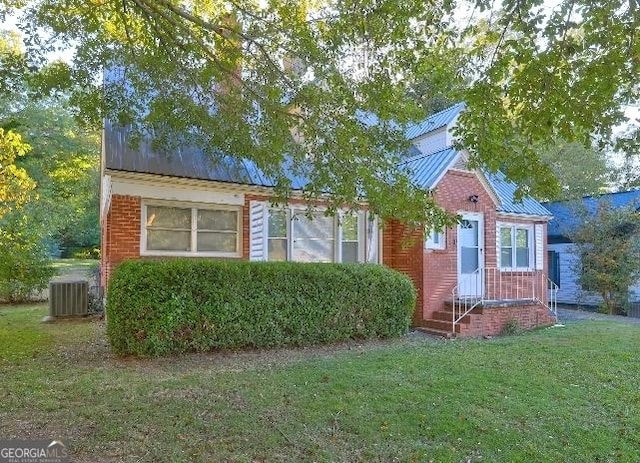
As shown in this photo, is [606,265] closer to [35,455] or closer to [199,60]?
[199,60]

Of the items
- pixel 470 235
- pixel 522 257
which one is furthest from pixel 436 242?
pixel 522 257

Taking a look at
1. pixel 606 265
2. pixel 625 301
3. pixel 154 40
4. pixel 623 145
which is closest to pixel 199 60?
pixel 154 40

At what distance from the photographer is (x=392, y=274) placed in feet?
34.3

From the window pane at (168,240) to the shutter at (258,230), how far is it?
143 cm

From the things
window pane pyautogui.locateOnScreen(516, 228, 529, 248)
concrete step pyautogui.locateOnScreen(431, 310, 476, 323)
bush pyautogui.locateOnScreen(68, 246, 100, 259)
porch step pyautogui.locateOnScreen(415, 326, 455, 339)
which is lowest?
porch step pyautogui.locateOnScreen(415, 326, 455, 339)

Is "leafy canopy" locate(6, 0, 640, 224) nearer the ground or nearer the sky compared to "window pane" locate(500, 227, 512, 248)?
nearer the sky

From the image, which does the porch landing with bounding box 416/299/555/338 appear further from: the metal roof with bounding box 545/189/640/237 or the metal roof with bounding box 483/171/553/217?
A: the metal roof with bounding box 545/189/640/237

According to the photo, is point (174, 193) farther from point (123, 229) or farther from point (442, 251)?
point (442, 251)

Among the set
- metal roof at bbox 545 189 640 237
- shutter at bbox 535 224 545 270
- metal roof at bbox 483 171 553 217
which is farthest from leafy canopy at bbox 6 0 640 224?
metal roof at bbox 545 189 640 237

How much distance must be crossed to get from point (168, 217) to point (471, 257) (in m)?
8.10

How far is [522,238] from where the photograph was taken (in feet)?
47.1

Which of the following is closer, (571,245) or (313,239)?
(313,239)

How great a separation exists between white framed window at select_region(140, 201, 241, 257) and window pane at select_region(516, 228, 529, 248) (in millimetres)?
8627

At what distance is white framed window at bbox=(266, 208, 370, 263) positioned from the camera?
11.2 m
